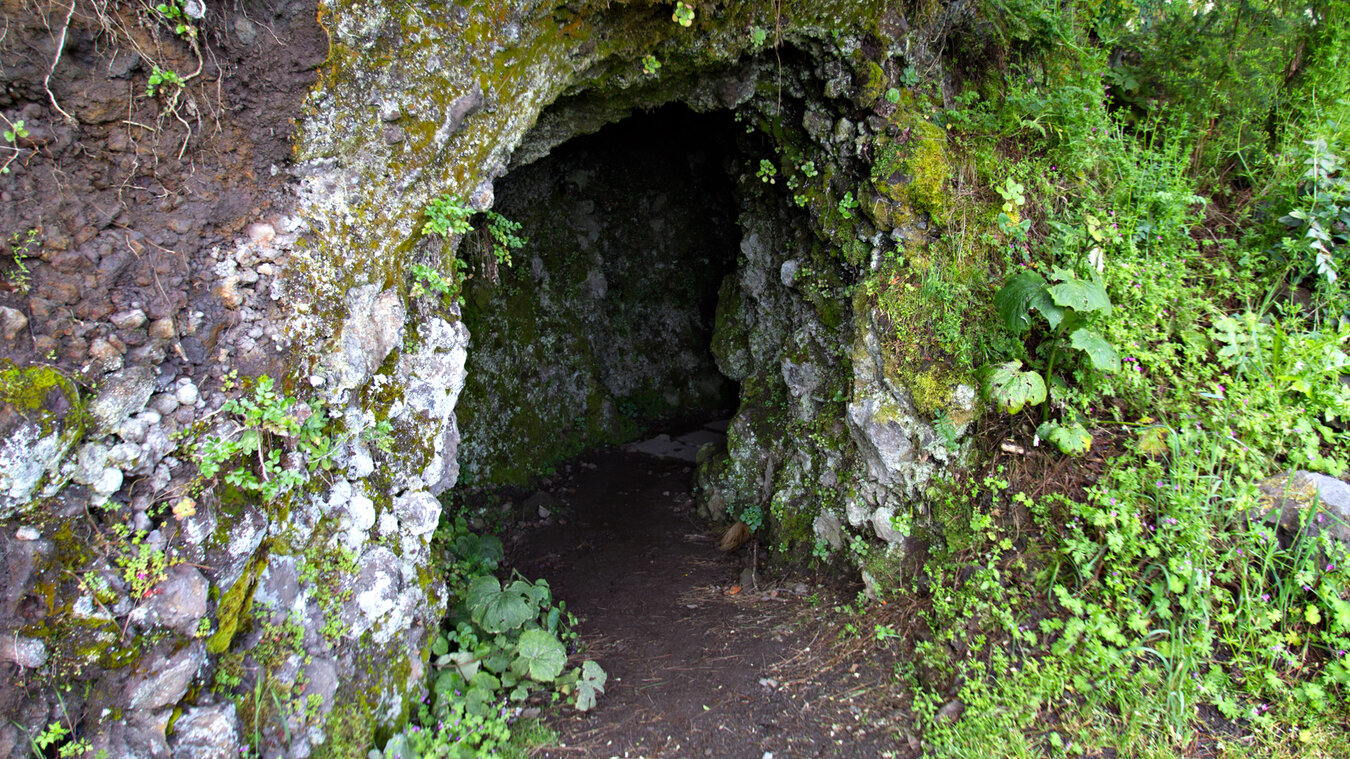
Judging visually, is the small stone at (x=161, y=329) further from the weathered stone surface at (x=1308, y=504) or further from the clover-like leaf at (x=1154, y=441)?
the weathered stone surface at (x=1308, y=504)

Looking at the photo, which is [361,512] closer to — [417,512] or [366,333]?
[417,512]

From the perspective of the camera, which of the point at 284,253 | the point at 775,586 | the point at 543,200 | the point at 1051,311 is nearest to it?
the point at 284,253

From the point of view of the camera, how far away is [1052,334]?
3.60 meters

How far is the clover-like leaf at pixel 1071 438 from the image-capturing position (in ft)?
10.8

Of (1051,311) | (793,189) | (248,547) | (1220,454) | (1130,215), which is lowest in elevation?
(248,547)

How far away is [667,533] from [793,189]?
3.11 m

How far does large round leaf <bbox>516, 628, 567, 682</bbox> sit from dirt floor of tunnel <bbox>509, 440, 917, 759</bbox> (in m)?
0.25

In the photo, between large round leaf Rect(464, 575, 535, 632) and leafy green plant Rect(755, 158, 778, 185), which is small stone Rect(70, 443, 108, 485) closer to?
large round leaf Rect(464, 575, 535, 632)

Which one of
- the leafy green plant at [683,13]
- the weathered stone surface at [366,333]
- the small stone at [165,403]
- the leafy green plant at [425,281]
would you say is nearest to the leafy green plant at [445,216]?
the leafy green plant at [425,281]

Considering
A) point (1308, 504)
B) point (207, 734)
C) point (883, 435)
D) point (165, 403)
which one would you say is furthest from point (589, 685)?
point (1308, 504)

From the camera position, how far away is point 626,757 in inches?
121

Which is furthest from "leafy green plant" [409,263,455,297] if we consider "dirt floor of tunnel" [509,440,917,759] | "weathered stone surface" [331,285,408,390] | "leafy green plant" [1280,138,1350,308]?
"leafy green plant" [1280,138,1350,308]

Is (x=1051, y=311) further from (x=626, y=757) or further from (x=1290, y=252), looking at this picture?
(x=626, y=757)

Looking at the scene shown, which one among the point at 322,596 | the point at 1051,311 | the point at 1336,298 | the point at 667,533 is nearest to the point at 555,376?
the point at 667,533
